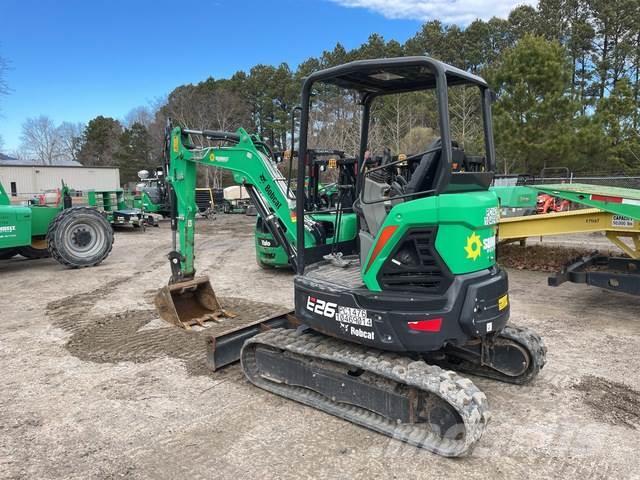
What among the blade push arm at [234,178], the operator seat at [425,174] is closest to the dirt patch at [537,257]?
the blade push arm at [234,178]

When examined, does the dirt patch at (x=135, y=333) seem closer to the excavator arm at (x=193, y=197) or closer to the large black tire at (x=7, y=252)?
the excavator arm at (x=193, y=197)

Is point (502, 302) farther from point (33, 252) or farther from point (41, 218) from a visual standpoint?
point (33, 252)

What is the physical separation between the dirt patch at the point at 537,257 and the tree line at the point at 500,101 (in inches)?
96.0

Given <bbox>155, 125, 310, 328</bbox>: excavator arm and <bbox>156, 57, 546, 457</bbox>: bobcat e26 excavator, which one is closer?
<bbox>156, 57, 546, 457</bbox>: bobcat e26 excavator

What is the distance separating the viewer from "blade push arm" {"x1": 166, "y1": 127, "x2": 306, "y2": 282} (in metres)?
5.53

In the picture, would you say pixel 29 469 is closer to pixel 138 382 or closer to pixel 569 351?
pixel 138 382

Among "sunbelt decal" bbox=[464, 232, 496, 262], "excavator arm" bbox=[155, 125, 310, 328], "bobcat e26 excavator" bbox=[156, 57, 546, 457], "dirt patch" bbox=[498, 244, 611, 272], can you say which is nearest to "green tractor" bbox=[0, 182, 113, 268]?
"excavator arm" bbox=[155, 125, 310, 328]

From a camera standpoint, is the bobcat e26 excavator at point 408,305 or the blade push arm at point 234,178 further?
the blade push arm at point 234,178

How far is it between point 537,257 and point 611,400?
643 centimetres

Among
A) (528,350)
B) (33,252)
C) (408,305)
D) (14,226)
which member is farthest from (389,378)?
(33,252)

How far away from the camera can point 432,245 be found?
3475 millimetres

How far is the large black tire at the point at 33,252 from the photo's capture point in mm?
10375

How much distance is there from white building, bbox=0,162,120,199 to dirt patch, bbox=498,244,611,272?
36.0m

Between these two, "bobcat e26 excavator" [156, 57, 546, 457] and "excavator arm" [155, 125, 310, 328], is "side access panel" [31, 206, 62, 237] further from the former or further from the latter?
"bobcat e26 excavator" [156, 57, 546, 457]
